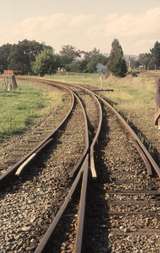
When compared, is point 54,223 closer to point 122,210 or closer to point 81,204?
point 81,204

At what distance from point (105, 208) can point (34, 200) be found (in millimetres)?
1257

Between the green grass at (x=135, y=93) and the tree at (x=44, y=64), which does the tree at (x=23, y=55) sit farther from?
the green grass at (x=135, y=93)

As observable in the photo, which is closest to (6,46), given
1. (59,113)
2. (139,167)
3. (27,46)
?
(27,46)

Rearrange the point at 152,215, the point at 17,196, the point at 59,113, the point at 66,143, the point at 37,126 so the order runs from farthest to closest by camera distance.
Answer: the point at 59,113
the point at 37,126
the point at 66,143
the point at 17,196
the point at 152,215

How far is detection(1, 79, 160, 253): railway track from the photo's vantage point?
21.7ft

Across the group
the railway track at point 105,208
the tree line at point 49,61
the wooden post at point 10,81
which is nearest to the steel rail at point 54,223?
the railway track at point 105,208

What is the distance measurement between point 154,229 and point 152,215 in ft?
1.88

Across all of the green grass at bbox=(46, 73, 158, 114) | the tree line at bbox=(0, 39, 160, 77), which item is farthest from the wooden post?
the tree line at bbox=(0, 39, 160, 77)

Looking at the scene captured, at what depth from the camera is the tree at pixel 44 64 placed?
112000 mm

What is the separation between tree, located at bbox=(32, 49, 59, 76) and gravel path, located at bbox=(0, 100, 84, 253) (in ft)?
327

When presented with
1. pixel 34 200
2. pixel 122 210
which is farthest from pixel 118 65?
pixel 122 210

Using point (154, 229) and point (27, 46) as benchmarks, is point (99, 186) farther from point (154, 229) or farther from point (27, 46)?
point (27, 46)

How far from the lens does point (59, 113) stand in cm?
2500

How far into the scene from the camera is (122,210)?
8008 mm
